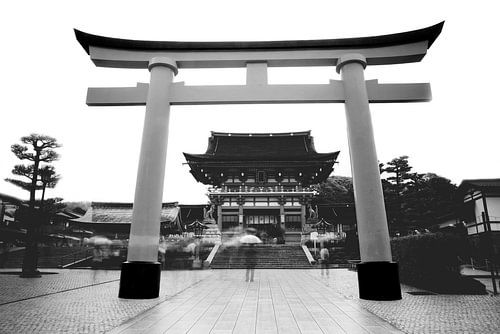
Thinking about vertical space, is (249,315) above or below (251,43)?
below

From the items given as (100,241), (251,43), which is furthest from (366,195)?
(100,241)

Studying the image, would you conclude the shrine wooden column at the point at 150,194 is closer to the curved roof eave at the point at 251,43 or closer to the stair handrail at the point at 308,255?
the curved roof eave at the point at 251,43

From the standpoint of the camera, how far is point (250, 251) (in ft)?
61.1

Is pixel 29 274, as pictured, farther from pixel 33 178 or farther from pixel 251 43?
pixel 251 43

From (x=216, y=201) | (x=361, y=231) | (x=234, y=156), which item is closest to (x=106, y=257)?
(x=216, y=201)

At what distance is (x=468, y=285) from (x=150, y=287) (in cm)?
745

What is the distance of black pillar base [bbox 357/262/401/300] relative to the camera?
5457mm

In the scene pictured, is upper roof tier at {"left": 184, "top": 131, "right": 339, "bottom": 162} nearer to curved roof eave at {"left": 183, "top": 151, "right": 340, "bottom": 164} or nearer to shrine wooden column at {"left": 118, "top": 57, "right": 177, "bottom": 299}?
curved roof eave at {"left": 183, "top": 151, "right": 340, "bottom": 164}

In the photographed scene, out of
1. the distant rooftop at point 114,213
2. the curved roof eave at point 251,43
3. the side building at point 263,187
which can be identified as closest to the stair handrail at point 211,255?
the side building at point 263,187

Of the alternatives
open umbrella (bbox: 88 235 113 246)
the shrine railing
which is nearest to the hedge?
the shrine railing

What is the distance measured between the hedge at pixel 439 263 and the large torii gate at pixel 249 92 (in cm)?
340

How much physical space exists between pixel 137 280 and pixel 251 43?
17.0 ft

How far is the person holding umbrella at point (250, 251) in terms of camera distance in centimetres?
1156

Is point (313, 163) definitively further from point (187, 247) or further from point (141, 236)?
point (141, 236)
